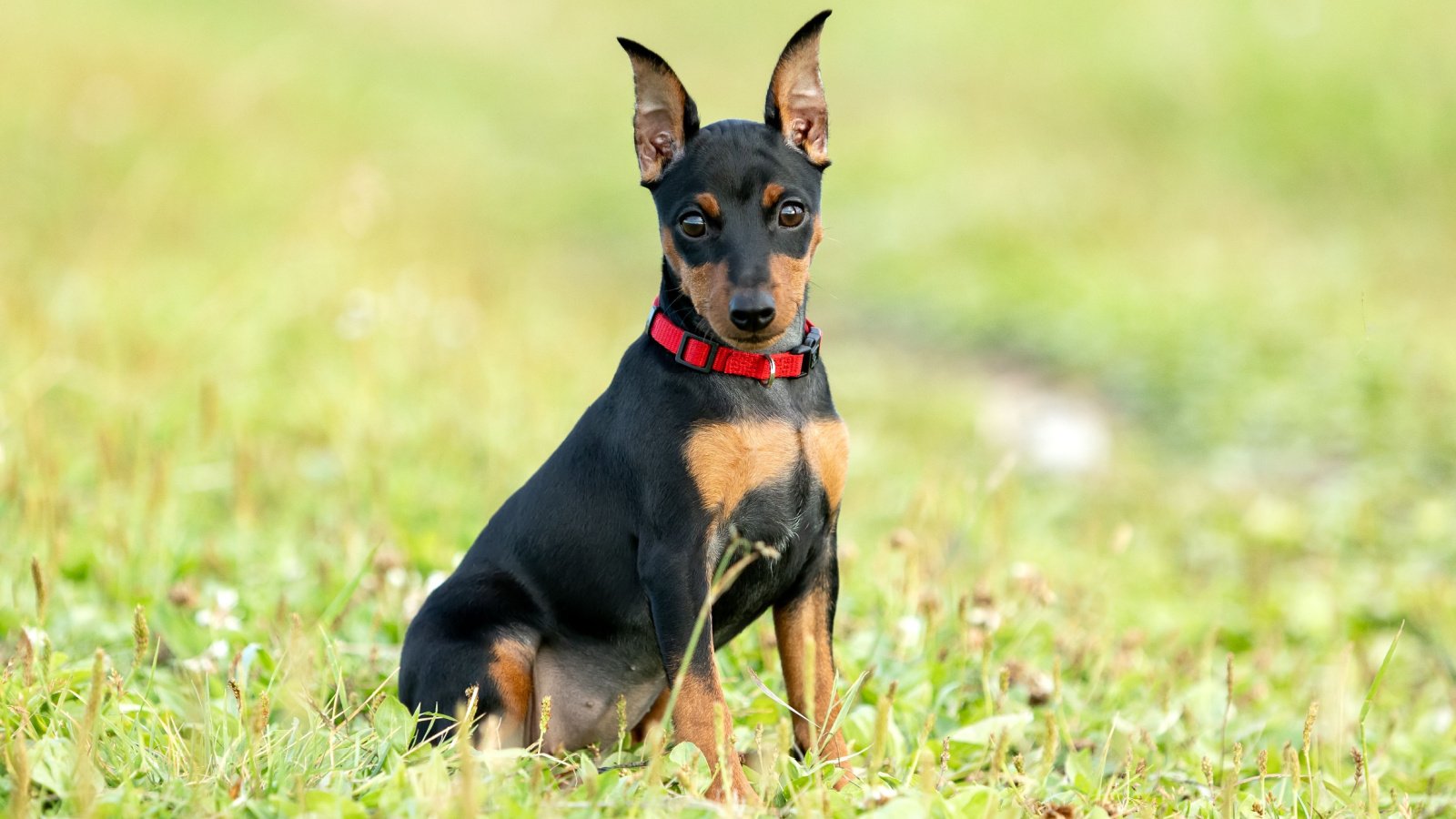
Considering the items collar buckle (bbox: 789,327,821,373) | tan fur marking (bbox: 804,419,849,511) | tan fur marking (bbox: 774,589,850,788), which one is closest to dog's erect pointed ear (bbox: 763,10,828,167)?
collar buckle (bbox: 789,327,821,373)

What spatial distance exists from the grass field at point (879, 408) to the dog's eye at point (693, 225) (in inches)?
46.7

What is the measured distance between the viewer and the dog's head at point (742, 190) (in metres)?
2.84

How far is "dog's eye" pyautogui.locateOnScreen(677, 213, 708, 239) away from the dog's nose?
0.85 feet

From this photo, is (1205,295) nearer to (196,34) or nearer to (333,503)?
(333,503)

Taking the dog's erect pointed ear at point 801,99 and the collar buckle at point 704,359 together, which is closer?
the collar buckle at point 704,359

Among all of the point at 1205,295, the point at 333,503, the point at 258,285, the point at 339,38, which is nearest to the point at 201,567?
the point at 333,503

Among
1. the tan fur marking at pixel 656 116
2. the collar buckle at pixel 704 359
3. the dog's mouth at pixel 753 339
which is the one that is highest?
the tan fur marking at pixel 656 116

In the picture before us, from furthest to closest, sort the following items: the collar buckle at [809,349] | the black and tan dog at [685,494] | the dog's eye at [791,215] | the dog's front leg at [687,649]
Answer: the collar buckle at [809,349], the dog's eye at [791,215], the black and tan dog at [685,494], the dog's front leg at [687,649]

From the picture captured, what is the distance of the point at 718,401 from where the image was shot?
2.93 meters

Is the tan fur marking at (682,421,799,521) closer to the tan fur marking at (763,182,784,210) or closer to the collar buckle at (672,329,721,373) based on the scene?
the collar buckle at (672,329,721,373)

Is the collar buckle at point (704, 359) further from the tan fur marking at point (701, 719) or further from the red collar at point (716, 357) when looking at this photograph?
the tan fur marking at point (701, 719)

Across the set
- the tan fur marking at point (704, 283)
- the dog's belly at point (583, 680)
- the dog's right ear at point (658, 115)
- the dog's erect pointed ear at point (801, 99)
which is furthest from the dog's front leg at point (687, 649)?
the dog's erect pointed ear at point (801, 99)

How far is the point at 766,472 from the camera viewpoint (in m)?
2.94

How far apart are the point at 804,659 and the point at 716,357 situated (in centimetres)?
78
